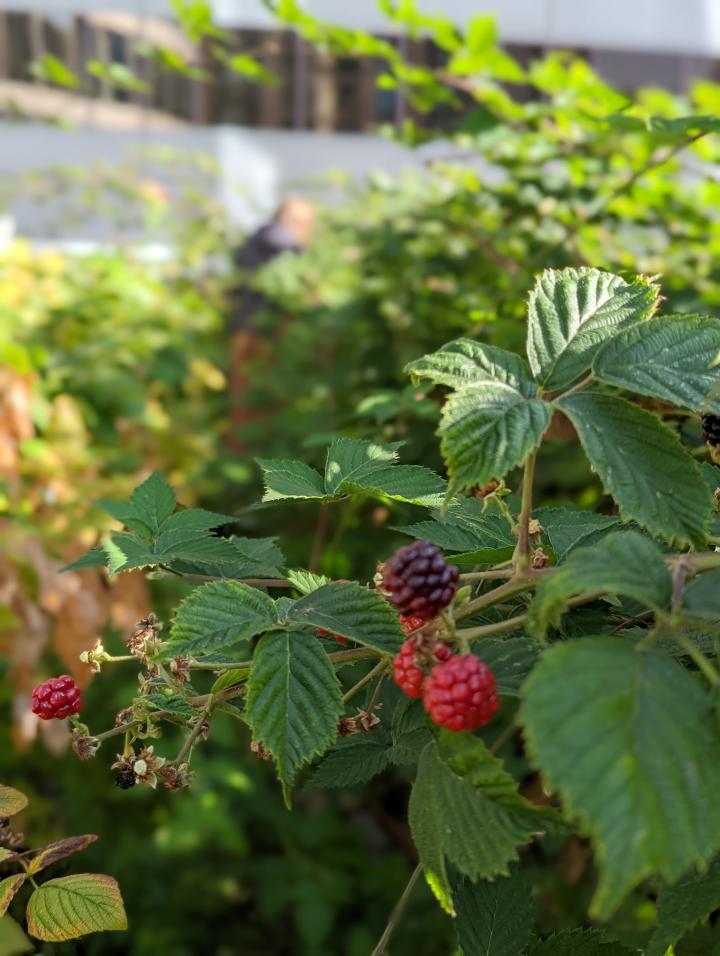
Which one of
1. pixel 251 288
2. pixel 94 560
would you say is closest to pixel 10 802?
pixel 94 560

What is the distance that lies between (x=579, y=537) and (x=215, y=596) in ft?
0.63

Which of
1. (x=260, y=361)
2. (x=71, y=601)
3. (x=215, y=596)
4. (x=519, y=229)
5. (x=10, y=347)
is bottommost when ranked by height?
(x=260, y=361)

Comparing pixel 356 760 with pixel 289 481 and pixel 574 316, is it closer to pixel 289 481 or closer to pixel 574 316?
pixel 289 481

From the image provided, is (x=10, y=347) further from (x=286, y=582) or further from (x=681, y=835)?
(x=681, y=835)

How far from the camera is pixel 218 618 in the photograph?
473 millimetres

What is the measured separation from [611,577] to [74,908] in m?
0.35

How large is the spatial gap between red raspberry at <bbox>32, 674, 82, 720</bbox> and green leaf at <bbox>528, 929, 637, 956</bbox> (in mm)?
307

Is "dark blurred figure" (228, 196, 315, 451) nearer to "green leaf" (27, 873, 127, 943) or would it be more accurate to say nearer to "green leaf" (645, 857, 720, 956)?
"green leaf" (27, 873, 127, 943)

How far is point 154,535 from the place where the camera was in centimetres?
63

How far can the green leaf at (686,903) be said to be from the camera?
46cm

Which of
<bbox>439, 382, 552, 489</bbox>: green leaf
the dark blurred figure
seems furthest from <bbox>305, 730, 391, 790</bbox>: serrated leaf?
the dark blurred figure

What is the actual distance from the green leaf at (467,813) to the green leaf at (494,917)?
13 cm

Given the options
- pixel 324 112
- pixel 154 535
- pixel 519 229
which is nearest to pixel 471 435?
pixel 154 535

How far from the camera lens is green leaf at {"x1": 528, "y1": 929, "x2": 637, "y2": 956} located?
57 cm
